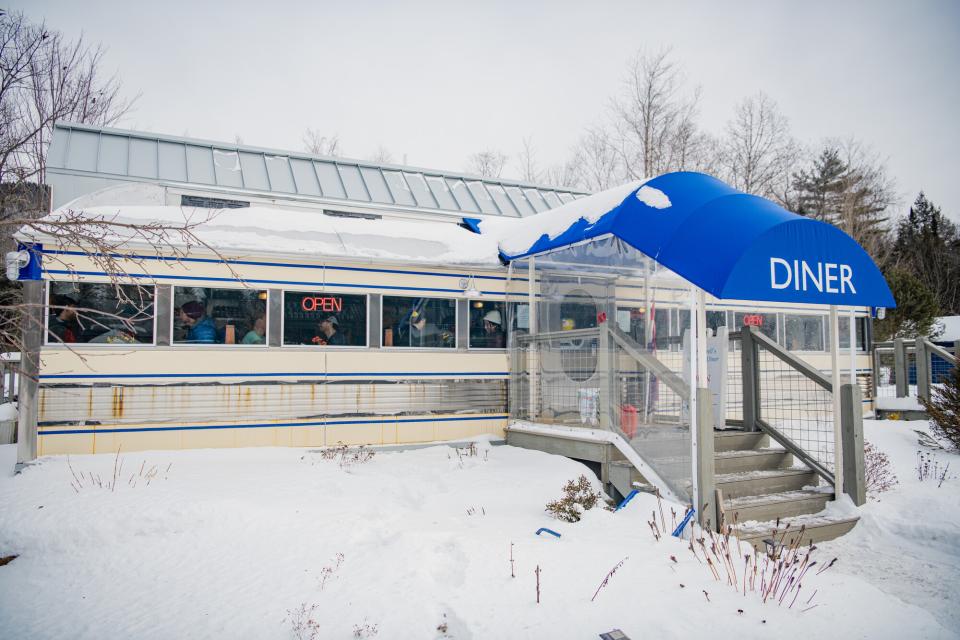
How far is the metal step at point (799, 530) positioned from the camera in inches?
252

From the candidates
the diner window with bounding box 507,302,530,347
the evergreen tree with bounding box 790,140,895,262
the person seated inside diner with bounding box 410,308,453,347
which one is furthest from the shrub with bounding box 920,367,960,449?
the evergreen tree with bounding box 790,140,895,262

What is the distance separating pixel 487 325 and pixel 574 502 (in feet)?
13.9

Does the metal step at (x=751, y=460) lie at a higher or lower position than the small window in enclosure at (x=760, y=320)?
lower

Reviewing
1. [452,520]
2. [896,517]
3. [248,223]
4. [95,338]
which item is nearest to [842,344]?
[896,517]

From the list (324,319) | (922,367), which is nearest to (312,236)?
(324,319)

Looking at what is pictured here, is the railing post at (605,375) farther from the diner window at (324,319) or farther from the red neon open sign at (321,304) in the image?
the red neon open sign at (321,304)

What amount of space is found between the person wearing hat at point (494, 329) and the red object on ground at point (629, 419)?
317 centimetres

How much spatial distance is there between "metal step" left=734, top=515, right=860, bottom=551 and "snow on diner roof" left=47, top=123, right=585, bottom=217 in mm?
8582

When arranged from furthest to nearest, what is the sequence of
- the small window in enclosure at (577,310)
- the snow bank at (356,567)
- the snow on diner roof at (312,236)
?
the small window in enclosure at (577,310)
the snow on diner roof at (312,236)
the snow bank at (356,567)

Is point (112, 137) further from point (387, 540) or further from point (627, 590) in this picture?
point (627, 590)

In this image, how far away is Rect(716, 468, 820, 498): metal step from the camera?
735 centimetres

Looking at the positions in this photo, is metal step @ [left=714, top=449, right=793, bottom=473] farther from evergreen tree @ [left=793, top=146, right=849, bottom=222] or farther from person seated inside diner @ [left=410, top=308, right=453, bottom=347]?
evergreen tree @ [left=793, top=146, right=849, bottom=222]

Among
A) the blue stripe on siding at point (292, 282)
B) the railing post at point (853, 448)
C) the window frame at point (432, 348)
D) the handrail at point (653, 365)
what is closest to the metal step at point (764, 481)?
the railing post at point (853, 448)

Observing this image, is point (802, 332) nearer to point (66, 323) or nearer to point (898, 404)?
point (898, 404)
